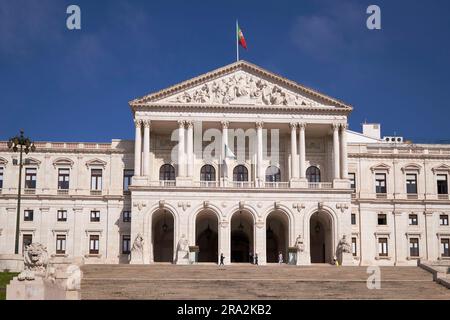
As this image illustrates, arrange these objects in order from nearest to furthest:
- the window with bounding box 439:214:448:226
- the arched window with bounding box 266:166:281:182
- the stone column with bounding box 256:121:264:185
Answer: the stone column with bounding box 256:121:264:185 → the arched window with bounding box 266:166:281:182 → the window with bounding box 439:214:448:226

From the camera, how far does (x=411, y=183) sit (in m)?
72.2

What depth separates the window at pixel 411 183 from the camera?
7200 cm

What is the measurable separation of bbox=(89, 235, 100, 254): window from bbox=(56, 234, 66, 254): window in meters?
2.46

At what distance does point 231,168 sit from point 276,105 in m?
7.64

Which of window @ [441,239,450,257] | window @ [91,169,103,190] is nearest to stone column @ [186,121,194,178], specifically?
window @ [91,169,103,190]

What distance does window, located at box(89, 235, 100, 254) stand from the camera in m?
68.1

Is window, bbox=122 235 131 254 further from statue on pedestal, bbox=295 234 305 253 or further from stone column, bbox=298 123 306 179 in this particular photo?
stone column, bbox=298 123 306 179

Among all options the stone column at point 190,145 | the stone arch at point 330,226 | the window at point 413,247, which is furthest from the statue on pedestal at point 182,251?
the window at point 413,247

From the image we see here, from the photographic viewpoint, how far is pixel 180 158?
2566 inches

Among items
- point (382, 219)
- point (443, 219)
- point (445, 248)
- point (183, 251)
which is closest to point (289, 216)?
point (183, 251)

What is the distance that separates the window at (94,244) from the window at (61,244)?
8.06ft
